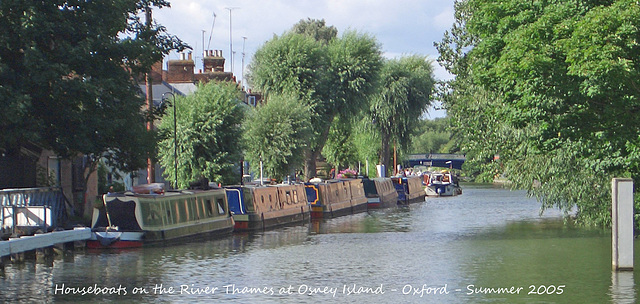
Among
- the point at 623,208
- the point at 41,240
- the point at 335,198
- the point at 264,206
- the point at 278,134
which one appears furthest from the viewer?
the point at 278,134

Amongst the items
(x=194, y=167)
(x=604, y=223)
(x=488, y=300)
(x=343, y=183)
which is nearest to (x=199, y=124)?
(x=194, y=167)

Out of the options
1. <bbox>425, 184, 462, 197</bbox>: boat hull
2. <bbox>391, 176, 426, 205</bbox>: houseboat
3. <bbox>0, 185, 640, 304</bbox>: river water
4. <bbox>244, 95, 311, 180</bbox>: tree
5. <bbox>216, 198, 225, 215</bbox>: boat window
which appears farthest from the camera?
<bbox>425, 184, 462, 197</bbox>: boat hull

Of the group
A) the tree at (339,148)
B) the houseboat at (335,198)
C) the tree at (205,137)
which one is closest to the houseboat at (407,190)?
the houseboat at (335,198)

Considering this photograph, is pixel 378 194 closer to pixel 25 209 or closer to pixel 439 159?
pixel 25 209

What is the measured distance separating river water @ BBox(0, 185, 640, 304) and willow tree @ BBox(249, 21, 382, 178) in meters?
23.4

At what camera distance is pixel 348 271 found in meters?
23.1

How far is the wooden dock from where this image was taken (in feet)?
77.2

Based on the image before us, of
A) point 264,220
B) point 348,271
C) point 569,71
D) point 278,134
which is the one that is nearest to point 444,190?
point 278,134

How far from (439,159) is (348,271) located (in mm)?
107307

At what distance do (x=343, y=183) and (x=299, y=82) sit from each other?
8.81 metres

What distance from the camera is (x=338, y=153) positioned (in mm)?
80000

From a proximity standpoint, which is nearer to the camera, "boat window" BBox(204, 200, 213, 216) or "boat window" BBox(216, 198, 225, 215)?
"boat window" BBox(204, 200, 213, 216)

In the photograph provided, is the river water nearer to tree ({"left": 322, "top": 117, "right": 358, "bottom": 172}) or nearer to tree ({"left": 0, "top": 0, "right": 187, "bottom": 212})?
tree ({"left": 0, "top": 0, "right": 187, "bottom": 212})

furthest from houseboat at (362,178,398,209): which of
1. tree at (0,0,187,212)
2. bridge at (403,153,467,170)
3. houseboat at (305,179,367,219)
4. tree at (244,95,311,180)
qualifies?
bridge at (403,153,467,170)
